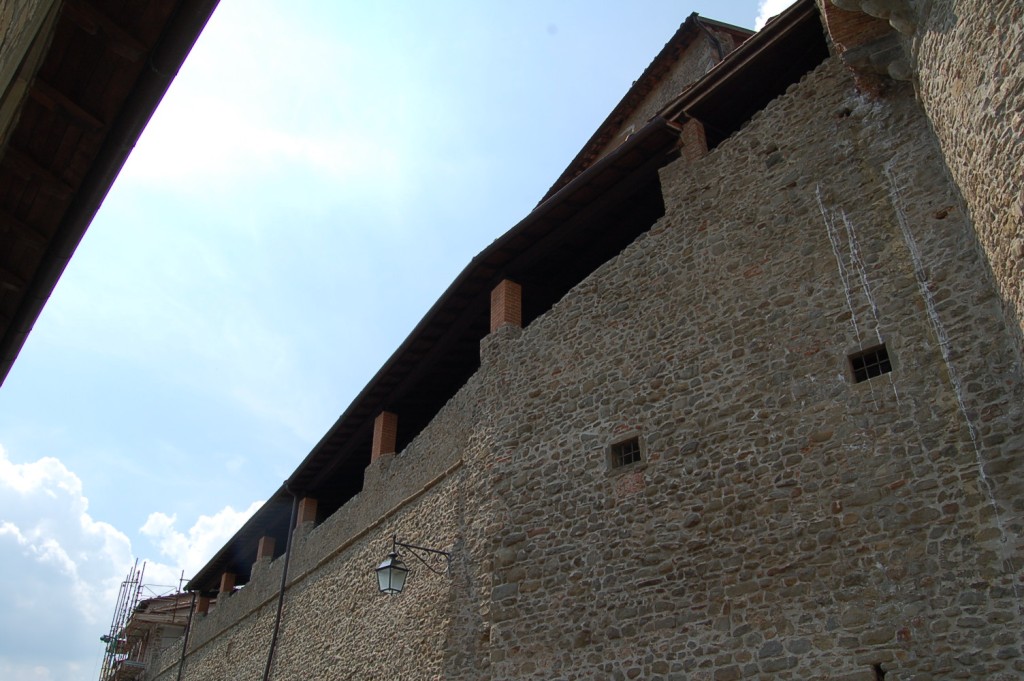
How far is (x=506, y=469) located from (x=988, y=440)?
585 centimetres

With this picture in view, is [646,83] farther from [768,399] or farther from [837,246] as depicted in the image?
[768,399]

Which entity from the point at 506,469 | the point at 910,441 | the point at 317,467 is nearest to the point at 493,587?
the point at 506,469

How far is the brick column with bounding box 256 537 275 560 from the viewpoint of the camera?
23.1 m

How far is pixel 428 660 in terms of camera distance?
1110cm

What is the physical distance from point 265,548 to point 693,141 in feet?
59.9

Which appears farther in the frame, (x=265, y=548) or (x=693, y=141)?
(x=265, y=548)

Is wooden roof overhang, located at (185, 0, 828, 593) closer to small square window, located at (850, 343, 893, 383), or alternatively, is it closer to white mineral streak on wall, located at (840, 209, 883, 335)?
white mineral streak on wall, located at (840, 209, 883, 335)

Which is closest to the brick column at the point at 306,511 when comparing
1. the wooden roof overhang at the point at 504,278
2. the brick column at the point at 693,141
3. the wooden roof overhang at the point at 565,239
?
the wooden roof overhang at the point at 504,278

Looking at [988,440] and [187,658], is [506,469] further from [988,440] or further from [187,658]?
[187,658]

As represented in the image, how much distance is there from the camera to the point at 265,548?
23.3m

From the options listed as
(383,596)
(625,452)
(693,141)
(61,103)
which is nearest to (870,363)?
(625,452)

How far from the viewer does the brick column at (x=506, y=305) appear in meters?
12.4

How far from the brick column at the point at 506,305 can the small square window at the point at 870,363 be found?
5.71 m

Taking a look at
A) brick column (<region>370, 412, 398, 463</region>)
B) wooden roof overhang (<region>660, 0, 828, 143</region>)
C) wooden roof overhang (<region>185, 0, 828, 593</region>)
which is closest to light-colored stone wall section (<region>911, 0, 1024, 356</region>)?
wooden roof overhang (<region>660, 0, 828, 143</region>)
